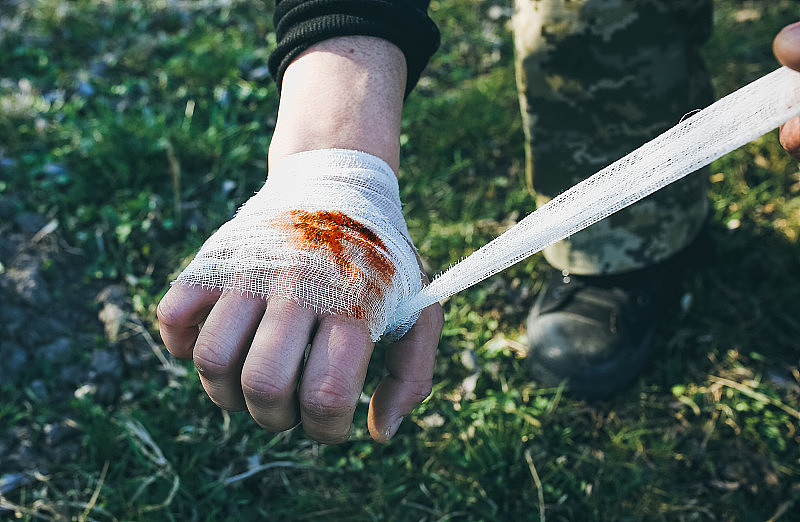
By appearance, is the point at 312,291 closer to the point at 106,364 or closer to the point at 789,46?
the point at 789,46

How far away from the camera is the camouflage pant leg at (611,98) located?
5.98ft

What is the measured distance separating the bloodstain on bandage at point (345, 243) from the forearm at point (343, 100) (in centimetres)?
23

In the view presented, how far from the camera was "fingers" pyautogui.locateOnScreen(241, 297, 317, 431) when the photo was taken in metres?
1.08

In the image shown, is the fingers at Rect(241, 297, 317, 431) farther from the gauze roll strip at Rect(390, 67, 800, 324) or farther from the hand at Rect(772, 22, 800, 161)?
the hand at Rect(772, 22, 800, 161)

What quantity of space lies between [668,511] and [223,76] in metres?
2.78

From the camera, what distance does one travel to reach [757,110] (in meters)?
1.08

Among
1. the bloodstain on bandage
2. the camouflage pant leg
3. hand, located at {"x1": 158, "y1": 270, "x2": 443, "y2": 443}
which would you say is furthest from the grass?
the bloodstain on bandage

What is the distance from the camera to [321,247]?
3.85 feet

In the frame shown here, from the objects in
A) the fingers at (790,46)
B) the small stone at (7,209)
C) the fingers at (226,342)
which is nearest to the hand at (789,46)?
→ the fingers at (790,46)

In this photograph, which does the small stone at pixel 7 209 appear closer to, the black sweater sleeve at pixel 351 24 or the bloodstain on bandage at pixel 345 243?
the black sweater sleeve at pixel 351 24

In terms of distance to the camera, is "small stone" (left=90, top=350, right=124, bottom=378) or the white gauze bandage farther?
"small stone" (left=90, top=350, right=124, bottom=378)

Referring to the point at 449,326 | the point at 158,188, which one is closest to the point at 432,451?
the point at 449,326

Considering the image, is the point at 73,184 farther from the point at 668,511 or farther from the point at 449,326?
the point at 668,511

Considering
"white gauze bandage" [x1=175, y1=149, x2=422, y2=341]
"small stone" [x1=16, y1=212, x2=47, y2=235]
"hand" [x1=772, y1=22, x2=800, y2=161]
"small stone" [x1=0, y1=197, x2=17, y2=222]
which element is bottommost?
"small stone" [x1=16, y1=212, x2=47, y2=235]
